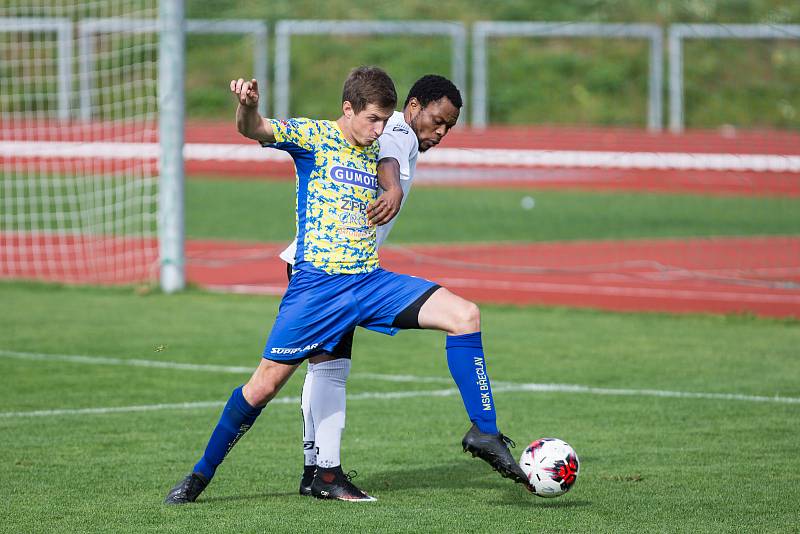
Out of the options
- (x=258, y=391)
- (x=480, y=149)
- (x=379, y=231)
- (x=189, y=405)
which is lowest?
(x=189, y=405)

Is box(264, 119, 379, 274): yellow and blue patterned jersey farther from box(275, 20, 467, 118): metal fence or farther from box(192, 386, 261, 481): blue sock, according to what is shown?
box(275, 20, 467, 118): metal fence

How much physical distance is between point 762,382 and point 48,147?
1157 centimetres

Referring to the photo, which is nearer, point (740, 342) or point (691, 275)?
point (740, 342)

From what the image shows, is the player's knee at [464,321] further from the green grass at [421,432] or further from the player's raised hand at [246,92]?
the player's raised hand at [246,92]

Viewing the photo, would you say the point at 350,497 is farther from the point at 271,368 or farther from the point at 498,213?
the point at 498,213

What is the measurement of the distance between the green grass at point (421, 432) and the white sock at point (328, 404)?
287 mm

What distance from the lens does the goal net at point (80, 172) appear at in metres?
15.3

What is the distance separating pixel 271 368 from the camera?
563 centimetres

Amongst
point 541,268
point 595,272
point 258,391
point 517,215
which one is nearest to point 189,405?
point 258,391

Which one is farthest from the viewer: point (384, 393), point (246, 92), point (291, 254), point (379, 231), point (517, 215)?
point (517, 215)

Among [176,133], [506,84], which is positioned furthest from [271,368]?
[506,84]

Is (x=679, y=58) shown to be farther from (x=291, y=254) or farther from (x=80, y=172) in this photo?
(x=291, y=254)

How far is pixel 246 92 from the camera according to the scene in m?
5.15

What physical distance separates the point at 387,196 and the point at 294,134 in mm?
468
